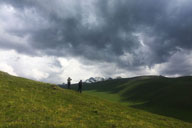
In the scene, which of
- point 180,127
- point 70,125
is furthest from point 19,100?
point 180,127

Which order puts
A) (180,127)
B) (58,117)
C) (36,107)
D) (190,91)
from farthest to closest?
(190,91), (180,127), (36,107), (58,117)

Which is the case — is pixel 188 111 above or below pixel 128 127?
below

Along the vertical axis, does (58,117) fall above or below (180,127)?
above

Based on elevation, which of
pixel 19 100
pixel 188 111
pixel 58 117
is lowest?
pixel 188 111

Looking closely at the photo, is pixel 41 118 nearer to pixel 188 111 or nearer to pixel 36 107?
pixel 36 107

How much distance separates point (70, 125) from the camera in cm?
1861

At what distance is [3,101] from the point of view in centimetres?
2433

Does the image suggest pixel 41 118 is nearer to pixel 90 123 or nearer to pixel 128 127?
pixel 90 123

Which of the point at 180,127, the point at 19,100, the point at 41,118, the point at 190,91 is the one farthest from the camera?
the point at 190,91

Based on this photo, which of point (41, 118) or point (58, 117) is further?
point (58, 117)

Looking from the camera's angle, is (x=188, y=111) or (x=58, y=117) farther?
(x=188, y=111)

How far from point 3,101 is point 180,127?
33.8 m

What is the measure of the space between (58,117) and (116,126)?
8462 mm

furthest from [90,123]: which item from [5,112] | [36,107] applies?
[5,112]
